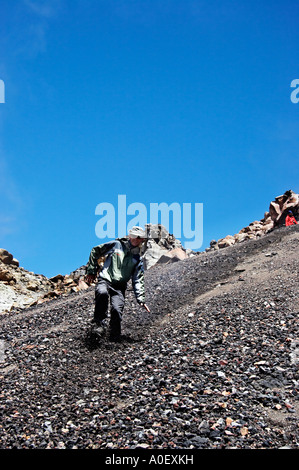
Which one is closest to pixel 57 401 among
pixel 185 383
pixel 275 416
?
pixel 185 383

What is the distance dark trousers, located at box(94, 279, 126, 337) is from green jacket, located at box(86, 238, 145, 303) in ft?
0.51

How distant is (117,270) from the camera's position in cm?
966

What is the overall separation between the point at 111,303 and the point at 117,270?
0.78 m

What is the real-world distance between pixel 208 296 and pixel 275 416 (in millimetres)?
7439

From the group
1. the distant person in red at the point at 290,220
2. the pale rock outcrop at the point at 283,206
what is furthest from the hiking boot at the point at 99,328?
the pale rock outcrop at the point at 283,206

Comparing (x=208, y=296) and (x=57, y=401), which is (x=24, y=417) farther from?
(x=208, y=296)

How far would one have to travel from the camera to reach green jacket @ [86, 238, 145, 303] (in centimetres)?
966

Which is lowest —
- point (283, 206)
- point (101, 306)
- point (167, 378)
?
point (167, 378)

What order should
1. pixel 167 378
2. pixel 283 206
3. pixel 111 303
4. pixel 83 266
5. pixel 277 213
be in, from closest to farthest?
pixel 167 378 < pixel 111 303 < pixel 277 213 < pixel 283 206 < pixel 83 266

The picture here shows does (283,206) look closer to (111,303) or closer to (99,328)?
(111,303)

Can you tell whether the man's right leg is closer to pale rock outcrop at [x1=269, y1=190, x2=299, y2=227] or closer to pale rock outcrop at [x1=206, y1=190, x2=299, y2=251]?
pale rock outcrop at [x1=206, y1=190, x2=299, y2=251]

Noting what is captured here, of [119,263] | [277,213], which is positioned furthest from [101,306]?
[277,213]

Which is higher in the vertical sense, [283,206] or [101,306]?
[283,206]

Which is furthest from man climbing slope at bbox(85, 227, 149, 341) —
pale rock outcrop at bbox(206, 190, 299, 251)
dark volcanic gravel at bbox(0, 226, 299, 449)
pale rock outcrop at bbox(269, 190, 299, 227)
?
pale rock outcrop at bbox(269, 190, 299, 227)
